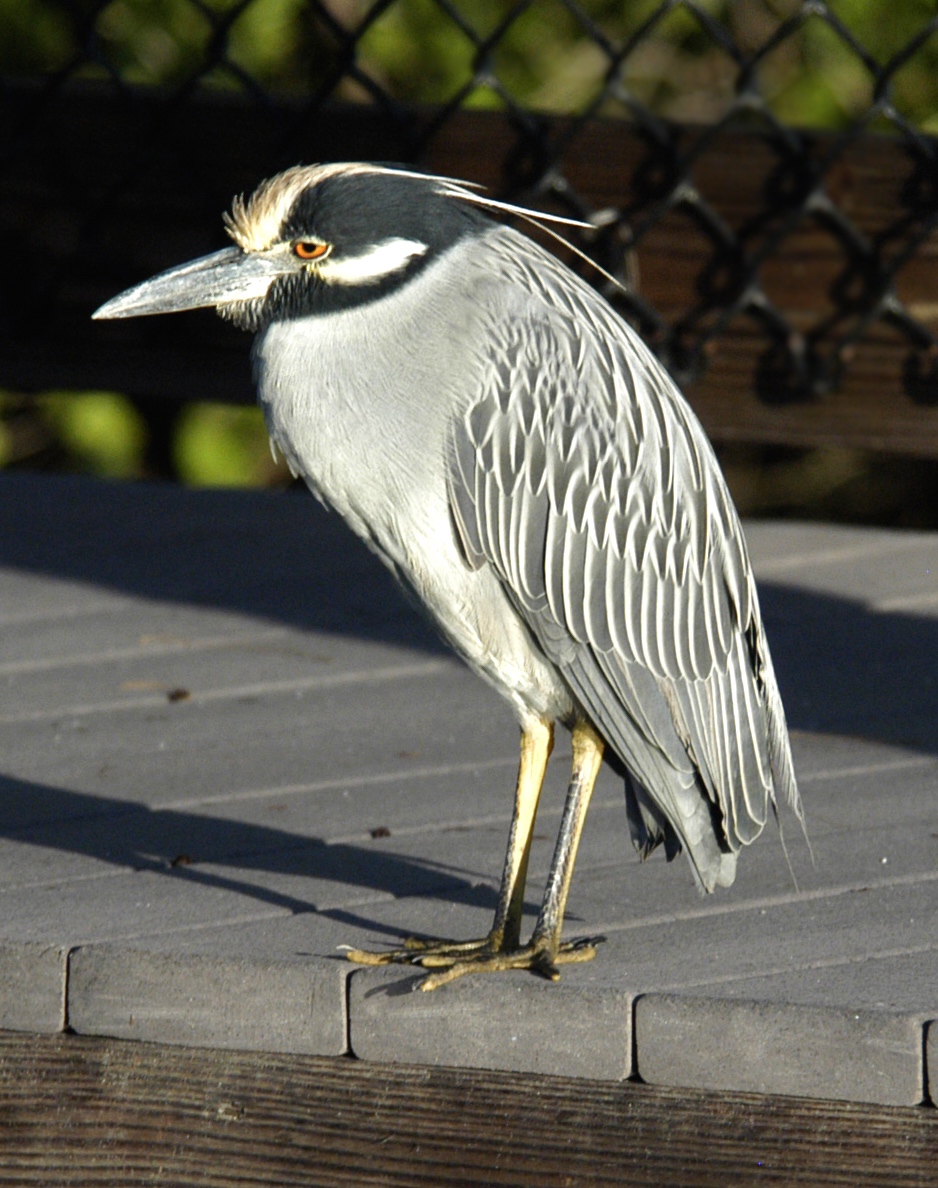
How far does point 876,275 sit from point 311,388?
217 cm

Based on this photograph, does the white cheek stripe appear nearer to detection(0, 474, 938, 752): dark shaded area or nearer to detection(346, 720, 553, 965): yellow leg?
detection(346, 720, 553, 965): yellow leg

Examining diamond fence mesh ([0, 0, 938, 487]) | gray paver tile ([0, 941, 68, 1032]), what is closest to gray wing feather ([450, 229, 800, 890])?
gray paver tile ([0, 941, 68, 1032])

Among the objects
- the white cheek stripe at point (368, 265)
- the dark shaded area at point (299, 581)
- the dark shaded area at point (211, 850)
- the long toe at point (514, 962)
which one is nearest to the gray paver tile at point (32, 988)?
the dark shaded area at point (211, 850)

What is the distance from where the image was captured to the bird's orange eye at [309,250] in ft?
7.17

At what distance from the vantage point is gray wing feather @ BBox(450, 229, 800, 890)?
2.21 meters

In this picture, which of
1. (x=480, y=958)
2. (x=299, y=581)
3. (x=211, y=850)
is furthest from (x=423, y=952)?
(x=299, y=581)

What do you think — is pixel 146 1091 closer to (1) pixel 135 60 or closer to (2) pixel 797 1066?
(2) pixel 797 1066

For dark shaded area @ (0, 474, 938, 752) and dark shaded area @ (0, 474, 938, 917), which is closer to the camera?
dark shaded area @ (0, 474, 938, 917)

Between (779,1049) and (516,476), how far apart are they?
737 mm

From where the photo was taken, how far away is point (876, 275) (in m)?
4.05

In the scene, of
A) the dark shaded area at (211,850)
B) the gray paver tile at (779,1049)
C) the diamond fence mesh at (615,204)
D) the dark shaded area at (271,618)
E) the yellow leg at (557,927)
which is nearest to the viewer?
the gray paver tile at (779,1049)

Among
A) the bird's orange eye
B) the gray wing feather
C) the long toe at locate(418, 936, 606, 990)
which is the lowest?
the long toe at locate(418, 936, 606, 990)

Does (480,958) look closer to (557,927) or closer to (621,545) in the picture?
(557,927)

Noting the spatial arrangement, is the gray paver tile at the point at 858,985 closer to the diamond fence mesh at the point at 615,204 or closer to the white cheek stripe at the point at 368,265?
the white cheek stripe at the point at 368,265
